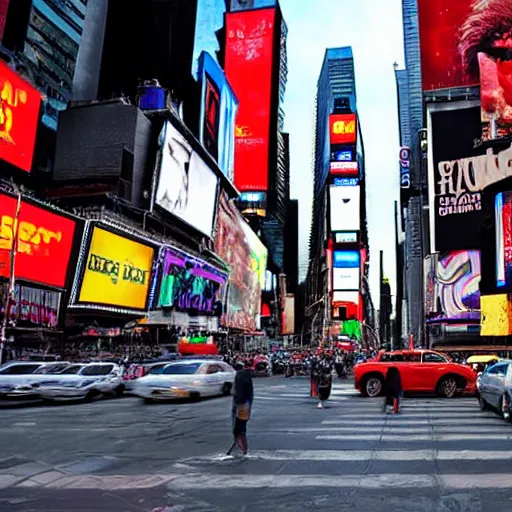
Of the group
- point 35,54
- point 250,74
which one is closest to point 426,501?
point 35,54

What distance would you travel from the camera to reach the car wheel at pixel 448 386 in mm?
21875

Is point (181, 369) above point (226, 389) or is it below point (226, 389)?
above

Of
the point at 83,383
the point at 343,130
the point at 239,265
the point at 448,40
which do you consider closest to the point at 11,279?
the point at 83,383

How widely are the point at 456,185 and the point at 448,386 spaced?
212ft

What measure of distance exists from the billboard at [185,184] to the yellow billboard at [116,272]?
327 inches

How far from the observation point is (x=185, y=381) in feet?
70.6

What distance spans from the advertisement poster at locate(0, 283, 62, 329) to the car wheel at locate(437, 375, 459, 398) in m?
22.1

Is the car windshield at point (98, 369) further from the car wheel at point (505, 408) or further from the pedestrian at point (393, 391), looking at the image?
the car wheel at point (505, 408)

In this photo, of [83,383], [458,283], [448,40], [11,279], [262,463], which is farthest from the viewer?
[448,40]

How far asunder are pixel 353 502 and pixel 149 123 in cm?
5426

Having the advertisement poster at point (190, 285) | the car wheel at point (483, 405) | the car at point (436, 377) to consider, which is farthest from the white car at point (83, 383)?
the advertisement poster at point (190, 285)

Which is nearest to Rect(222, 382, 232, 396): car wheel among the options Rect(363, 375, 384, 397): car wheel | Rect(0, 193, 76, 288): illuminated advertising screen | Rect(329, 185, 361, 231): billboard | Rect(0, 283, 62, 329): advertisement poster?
Rect(363, 375, 384, 397): car wheel

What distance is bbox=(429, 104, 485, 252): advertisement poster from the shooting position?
80875 mm

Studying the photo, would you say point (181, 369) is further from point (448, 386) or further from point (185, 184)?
point (185, 184)
